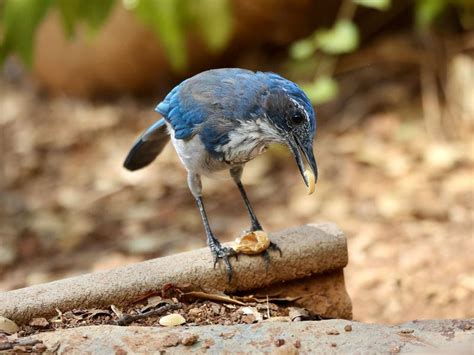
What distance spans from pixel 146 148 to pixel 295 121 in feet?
3.97

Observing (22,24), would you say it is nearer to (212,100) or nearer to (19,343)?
(212,100)

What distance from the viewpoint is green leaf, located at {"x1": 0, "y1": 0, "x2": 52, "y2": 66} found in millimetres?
5074

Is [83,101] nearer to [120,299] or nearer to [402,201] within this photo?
[402,201]

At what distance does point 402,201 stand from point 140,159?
2.49 m

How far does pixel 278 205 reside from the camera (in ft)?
20.4

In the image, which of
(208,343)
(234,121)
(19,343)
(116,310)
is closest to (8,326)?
(19,343)

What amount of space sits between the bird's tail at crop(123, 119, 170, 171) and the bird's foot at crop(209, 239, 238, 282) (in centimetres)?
Answer: 82

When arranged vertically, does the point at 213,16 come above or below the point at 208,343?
above

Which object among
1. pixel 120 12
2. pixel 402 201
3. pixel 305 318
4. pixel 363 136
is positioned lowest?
pixel 305 318

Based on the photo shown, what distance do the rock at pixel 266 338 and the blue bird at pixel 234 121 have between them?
61 cm

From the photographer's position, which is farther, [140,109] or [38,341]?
[140,109]

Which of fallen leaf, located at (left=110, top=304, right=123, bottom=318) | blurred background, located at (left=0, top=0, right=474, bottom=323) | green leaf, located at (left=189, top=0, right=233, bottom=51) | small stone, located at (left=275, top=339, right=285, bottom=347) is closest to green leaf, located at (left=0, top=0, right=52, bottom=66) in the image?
blurred background, located at (left=0, top=0, right=474, bottom=323)

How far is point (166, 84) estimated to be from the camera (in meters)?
7.88

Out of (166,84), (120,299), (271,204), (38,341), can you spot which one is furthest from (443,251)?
(166,84)
